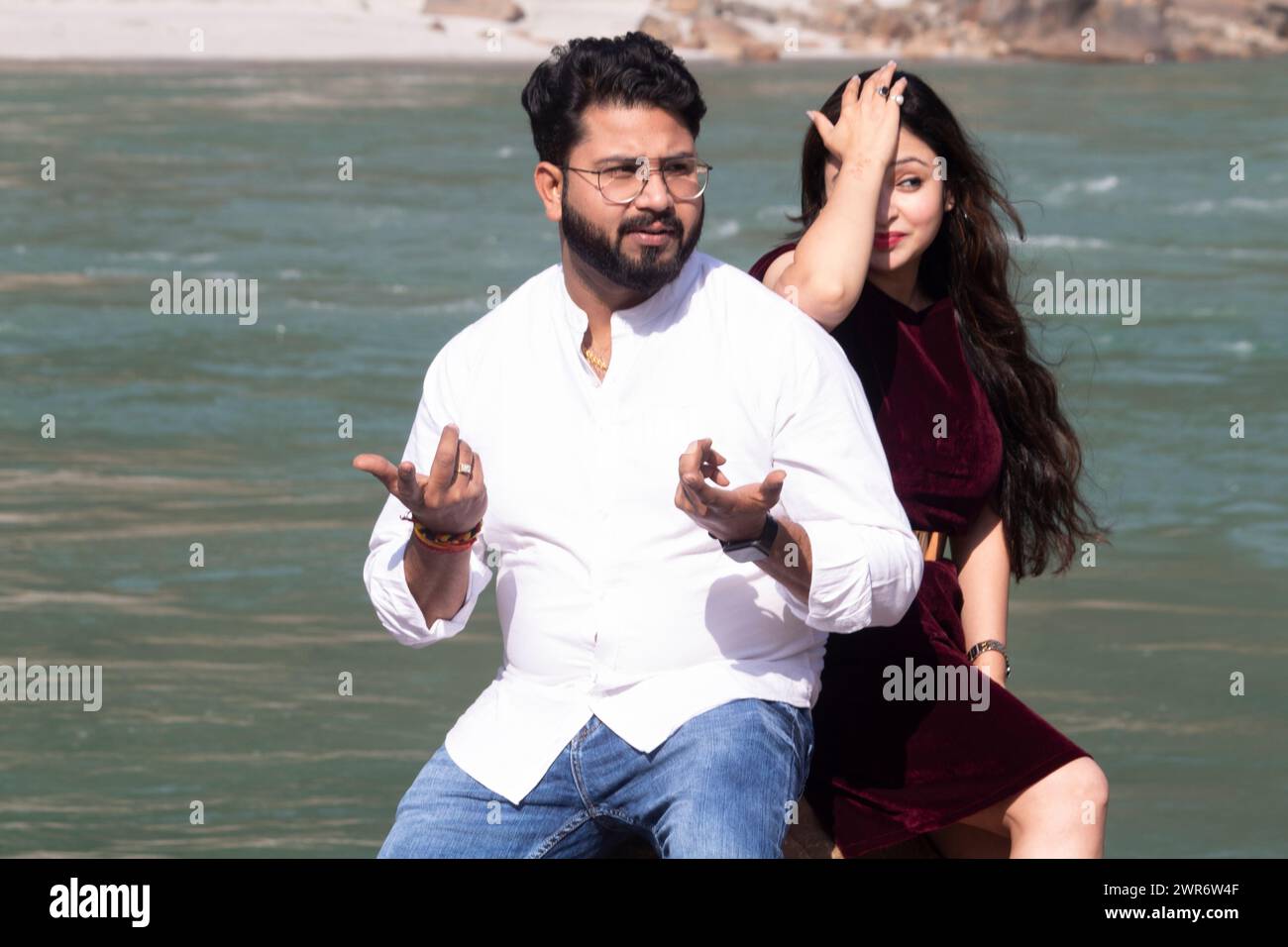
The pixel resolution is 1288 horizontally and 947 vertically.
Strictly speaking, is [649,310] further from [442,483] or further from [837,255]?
[442,483]

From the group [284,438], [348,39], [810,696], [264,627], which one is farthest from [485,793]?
[348,39]

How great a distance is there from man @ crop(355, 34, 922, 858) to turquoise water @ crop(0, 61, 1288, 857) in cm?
295

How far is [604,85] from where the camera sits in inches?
135

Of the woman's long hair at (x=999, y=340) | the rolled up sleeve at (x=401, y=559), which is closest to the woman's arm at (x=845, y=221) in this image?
the woman's long hair at (x=999, y=340)

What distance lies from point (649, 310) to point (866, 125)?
0.60 m

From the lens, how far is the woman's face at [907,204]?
12.7 ft

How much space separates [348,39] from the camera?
3847 centimetres

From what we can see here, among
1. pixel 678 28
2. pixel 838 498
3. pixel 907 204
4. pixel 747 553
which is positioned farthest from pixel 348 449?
pixel 678 28

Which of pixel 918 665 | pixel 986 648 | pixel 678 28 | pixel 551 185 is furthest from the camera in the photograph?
pixel 678 28

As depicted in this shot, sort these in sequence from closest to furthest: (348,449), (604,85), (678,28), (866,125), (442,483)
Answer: (442,483), (604,85), (866,125), (348,449), (678,28)

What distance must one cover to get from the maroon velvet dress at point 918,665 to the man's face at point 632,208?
0.55 m
